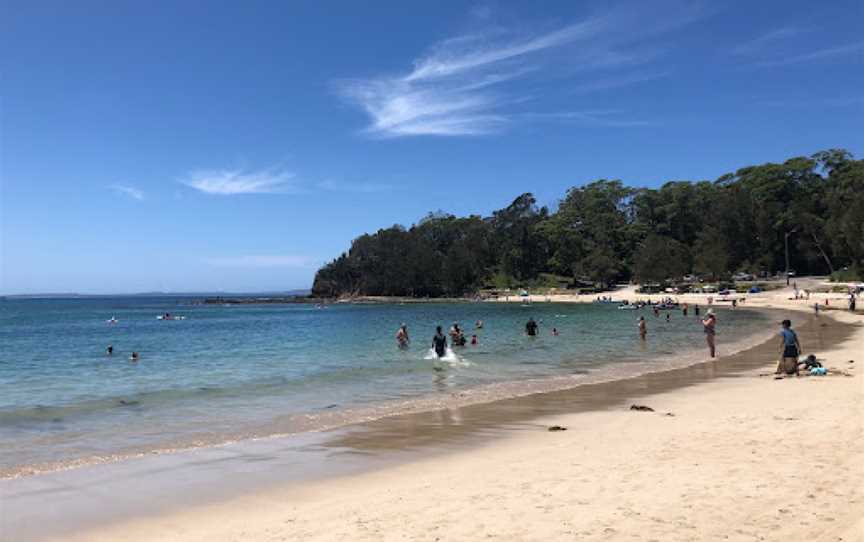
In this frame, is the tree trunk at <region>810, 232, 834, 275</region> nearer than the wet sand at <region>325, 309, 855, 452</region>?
No

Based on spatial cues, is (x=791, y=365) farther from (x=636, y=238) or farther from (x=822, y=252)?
(x=636, y=238)

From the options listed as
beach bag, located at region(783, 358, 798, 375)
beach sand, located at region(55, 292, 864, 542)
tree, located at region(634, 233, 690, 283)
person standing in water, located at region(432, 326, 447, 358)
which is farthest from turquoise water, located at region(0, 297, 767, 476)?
tree, located at region(634, 233, 690, 283)

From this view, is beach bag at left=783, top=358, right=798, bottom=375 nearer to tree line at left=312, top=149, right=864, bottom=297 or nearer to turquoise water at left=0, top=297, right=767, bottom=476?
turquoise water at left=0, top=297, right=767, bottom=476

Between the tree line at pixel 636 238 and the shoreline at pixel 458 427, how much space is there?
70.7m

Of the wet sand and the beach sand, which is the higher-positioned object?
the beach sand

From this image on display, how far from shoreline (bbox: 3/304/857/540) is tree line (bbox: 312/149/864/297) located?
232 ft

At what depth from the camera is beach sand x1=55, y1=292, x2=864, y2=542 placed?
6914mm

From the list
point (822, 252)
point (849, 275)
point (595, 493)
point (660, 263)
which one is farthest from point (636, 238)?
point (595, 493)

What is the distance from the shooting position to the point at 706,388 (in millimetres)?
18109

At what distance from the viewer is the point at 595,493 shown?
8.13 metres

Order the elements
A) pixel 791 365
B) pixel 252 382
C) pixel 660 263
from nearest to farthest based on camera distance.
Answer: pixel 791 365 < pixel 252 382 < pixel 660 263

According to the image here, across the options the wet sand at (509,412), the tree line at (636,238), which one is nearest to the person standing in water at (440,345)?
the wet sand at (509,412)

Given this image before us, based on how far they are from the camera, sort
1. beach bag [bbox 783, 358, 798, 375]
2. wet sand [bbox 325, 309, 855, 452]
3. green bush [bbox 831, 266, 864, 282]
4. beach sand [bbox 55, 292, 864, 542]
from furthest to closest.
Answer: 1. green bush [bbox 831, 266, 864, 282]
2. beach bag [bbox 783, 358, 798, 375]
3. wet sand [bbox 325, 309, 855, 452]
4. beach sand [bbox 55, 292, 864, 542]

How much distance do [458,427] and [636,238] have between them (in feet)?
424
